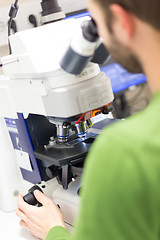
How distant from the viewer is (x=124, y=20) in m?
0.55

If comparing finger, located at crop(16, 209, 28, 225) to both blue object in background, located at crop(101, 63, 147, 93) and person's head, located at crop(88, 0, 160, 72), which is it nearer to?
person's head, located at crop(88, 0, 160, 72)

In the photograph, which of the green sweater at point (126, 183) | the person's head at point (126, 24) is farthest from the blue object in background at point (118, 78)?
the green sweater at point (126, 183)

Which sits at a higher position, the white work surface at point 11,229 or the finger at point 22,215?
the finger at point 22,215

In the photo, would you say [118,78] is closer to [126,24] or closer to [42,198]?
[42,198]

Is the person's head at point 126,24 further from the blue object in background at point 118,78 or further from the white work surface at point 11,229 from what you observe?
the blue object in background at point 118,78

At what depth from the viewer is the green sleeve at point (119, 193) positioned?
482 millimetres

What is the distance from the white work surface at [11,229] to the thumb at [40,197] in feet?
0.39

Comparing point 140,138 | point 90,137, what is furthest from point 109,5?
point 90,137

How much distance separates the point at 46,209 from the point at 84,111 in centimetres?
34

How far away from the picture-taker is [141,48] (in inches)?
22.2

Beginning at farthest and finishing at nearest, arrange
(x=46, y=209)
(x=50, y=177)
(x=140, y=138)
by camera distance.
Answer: (x=50, y=177)
(x=46, y=209)
(x=140, y=138)

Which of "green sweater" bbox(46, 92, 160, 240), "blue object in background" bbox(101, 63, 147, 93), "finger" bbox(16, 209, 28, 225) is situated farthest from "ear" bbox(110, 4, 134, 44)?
"blue object in background" bbox(101, 63, 147, 93)

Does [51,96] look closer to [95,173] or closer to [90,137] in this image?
[90,137]

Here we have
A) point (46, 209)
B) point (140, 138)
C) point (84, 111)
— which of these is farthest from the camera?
point (46, 209)
